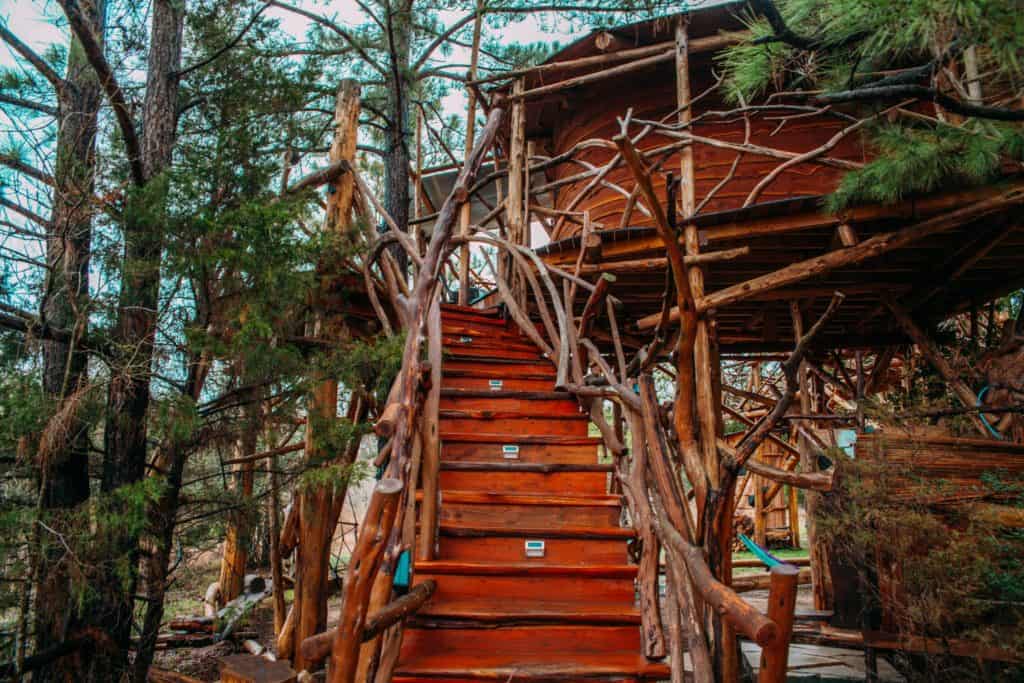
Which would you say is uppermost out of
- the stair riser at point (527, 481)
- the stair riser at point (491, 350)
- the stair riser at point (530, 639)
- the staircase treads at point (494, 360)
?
the stair riser at point (491, 350)

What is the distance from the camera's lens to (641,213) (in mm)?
7402

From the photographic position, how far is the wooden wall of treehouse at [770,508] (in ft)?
40.6

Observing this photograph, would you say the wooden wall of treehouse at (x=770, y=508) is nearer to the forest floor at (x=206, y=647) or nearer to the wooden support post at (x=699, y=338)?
the wooden support post at (x=699, y=338)

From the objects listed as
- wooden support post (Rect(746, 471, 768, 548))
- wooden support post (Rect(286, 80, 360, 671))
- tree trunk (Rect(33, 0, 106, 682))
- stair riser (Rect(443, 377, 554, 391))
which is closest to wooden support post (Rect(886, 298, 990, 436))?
stair riser (Rect(443, 377, 554, 391))

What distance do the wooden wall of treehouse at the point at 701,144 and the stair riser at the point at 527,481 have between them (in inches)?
135

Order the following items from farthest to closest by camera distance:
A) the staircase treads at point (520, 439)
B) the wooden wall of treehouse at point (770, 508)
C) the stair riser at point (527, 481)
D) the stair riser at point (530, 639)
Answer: the wooden wall of treehouse at point (770, 508), the staircase treads at point (520, 439), the stair riser at point (527, 481), the stair riser at point (530, 639)

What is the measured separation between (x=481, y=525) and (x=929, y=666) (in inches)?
108

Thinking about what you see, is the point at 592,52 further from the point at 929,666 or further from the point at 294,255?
the point at 929,666

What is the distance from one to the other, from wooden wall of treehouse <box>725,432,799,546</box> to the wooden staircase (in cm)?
841

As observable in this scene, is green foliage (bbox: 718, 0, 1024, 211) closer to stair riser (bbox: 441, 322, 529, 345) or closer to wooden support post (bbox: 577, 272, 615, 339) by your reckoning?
wooden support post (bbox: 577, 272, 615, 339)

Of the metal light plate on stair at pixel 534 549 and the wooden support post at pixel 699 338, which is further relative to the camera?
the wooden support post at pixel 699 338

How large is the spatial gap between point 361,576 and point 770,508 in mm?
12589

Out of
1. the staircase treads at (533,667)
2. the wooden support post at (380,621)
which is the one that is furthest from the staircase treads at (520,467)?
the staircase treads at (533,667)

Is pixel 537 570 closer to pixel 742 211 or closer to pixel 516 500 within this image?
pixel 516 500
